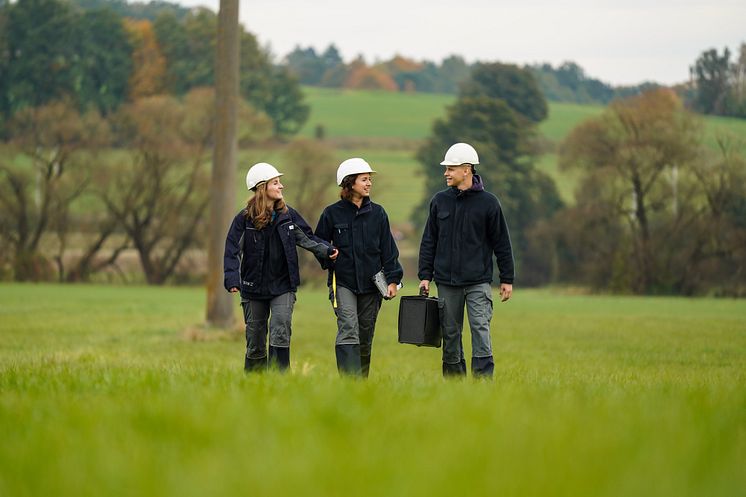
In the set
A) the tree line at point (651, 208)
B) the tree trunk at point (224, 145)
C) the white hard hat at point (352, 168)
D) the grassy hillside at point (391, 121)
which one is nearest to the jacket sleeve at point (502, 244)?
the white hard hat at point (352, 168)

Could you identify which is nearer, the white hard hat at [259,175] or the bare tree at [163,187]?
the white hard hat at [259,175]

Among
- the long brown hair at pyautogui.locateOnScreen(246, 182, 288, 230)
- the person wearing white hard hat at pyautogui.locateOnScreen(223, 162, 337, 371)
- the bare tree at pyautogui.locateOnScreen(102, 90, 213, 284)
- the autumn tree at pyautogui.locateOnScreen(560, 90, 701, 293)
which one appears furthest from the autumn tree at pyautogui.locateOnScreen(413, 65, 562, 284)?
the long brown hair at pyautogui.locateOnScreen(246, 182, 288, 230)

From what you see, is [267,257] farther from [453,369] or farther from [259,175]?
[453,369]

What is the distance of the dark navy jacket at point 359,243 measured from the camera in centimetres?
1247

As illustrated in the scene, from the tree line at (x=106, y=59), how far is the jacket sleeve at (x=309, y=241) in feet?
255

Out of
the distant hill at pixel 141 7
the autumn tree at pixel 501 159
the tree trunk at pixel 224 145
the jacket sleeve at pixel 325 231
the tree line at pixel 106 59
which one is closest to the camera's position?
the jacket sleeve at pixel 325 231

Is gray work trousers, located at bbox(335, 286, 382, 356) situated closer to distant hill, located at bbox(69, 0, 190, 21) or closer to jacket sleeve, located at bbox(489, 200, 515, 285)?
jacket sleeve, located at bbox(489, 200, 515, 285)

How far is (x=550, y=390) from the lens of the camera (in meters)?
9.52

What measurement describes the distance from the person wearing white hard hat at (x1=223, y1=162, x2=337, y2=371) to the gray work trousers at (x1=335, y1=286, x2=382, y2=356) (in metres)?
0.43

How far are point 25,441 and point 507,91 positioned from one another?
87973mm

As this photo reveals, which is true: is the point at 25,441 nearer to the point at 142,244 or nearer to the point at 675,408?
the point at 675,408

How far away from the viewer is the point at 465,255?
12453 millimetres

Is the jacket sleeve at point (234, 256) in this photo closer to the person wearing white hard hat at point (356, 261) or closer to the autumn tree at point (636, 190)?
the person wearing white hard hat at point (356, 261)

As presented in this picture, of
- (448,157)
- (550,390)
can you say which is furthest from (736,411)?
(448,157)
